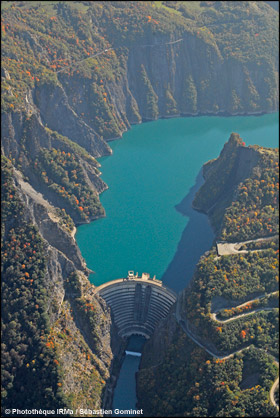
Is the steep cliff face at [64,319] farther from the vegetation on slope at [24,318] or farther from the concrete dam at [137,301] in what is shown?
the concrete dam at [137,301]

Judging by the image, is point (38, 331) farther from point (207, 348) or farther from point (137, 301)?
point (207, 348)

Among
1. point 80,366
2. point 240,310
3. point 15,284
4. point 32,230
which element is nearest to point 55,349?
point 80,366

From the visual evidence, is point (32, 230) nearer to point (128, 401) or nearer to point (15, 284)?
point (15, 284)

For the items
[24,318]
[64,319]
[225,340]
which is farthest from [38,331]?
[225,340]

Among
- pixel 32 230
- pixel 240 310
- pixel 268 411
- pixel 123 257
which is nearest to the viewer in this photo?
pixel 268 411

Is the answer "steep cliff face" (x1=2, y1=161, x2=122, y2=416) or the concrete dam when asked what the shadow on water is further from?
"steep cliff face" (x1=2, y1=161, x2=122, y2=416)

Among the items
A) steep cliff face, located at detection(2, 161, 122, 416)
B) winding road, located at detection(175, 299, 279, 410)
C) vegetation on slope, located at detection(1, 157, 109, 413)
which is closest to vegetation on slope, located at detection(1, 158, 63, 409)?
vegetation on slope, located at detection(1, 157, 109, 413)

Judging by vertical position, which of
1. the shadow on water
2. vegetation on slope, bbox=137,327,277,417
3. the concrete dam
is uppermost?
the shadow on water

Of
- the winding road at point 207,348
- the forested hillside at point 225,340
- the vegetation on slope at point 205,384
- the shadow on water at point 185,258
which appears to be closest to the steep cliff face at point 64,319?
the forested hillside at point 225,340
